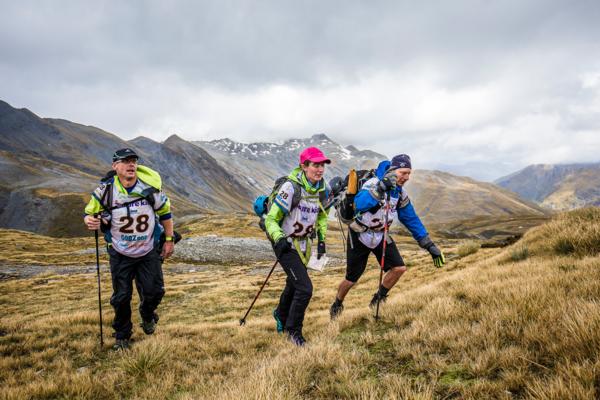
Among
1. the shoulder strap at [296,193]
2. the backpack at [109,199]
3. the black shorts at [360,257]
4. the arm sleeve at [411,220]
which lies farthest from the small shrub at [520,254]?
the backpack at [109,199]

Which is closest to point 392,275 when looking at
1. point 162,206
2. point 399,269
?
point 399,269

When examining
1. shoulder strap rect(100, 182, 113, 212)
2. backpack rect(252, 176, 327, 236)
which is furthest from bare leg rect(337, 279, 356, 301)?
shoulder strap rect(100, 182, 113, 212)

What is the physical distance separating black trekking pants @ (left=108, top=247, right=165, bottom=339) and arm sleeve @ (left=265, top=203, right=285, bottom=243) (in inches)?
99.9

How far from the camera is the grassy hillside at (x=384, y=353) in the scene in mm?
3012

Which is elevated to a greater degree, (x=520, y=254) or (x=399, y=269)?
(x=399, y=269)

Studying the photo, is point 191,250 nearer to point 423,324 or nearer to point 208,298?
point 208,298

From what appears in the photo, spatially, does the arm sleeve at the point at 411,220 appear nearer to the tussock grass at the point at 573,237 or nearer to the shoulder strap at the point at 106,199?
the tussock grass at the point at 573,237

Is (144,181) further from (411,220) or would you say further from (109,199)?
(411,220)

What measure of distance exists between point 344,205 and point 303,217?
4.19ft

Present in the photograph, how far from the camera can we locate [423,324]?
468cm

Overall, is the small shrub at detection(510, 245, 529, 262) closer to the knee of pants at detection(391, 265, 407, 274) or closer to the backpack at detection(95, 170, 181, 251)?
the knee of pants at detection(391, 265, 407, 274)

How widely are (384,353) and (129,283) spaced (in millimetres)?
4998

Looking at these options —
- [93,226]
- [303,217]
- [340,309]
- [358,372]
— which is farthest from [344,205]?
[93,226]

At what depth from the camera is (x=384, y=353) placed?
14.1 ft
